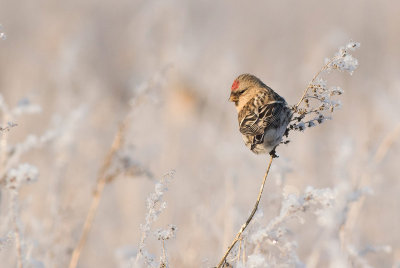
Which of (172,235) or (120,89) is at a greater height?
(120,89)

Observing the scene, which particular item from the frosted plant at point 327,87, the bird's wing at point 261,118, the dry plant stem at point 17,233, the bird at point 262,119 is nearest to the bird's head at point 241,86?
the bird at point 262,119

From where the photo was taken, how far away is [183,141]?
7863 mm

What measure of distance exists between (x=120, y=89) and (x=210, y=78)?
4.56 m

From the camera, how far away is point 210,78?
736cm

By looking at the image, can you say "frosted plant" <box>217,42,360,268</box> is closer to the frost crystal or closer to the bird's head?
the frost crystal

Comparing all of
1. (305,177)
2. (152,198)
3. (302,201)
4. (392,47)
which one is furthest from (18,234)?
(392,47)

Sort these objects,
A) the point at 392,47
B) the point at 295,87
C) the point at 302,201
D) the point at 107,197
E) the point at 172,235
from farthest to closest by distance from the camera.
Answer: the point at 295,87
the point at 392,47
the point at 107,197
the point at 302,201
the point at 172,235

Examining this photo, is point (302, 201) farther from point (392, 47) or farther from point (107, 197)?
point (392, 47)

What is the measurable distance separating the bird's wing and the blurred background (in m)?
0.32

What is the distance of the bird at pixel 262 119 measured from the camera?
247 centimetres

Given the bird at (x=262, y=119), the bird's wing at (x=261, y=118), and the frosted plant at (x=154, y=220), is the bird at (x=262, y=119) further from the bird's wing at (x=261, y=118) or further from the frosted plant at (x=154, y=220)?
the frosted plant at (x=154, y=220)

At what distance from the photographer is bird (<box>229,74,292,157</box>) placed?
2.47 m

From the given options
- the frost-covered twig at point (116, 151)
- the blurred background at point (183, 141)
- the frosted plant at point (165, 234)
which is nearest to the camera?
the frosted plant at point (165, 234)

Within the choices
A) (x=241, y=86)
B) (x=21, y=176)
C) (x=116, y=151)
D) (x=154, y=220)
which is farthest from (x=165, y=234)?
(x=241, y=86)
